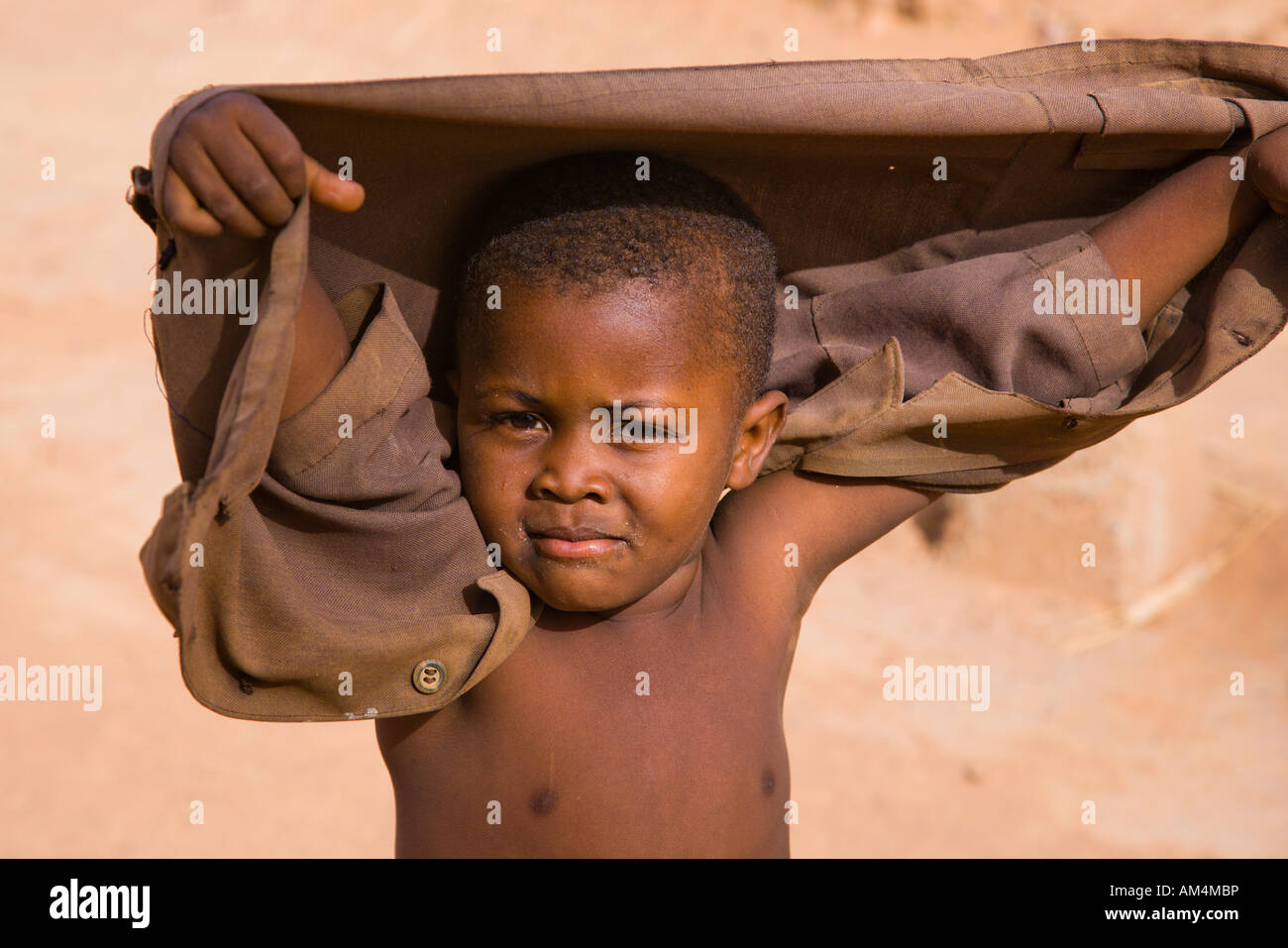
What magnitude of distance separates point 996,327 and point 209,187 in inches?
38.9

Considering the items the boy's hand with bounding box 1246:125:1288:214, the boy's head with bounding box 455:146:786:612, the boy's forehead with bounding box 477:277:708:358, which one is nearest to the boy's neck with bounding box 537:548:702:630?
the boy's head with bounding box 455:146:786:612

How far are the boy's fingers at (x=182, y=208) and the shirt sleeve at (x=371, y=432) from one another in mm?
242

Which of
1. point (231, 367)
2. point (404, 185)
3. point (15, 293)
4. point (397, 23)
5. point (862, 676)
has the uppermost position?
point (397, 23)

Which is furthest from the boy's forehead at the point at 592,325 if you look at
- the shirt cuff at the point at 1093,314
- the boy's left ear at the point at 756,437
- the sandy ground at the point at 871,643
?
the sandy ground at the point at 871,643

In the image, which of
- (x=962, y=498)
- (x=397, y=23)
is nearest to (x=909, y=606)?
(x=962, y=498)

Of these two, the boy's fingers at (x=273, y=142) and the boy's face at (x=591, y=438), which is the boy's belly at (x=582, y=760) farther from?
the boy's fingers at (x=273, y=142)

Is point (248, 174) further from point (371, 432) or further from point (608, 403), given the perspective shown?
point (608, 403)

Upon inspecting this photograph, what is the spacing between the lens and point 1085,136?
154 cm

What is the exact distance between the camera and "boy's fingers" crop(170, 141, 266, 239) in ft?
3.58

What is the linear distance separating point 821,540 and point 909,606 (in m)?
3.10

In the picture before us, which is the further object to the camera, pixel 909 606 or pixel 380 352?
pixel 909 606

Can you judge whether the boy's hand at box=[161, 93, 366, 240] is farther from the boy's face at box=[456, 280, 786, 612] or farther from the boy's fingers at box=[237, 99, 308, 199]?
the boy's face at box=[456, 280, 786, 612]

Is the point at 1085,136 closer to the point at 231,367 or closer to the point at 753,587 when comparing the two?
the point at 753,587

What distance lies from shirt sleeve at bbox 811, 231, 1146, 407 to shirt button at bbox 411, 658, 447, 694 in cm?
66
